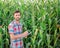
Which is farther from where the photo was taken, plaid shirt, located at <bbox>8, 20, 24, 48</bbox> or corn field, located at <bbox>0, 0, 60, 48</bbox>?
corn field, located at <bbox>0, 0, 60, 48</bbox>

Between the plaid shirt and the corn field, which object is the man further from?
the corn field

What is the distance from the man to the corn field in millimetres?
468

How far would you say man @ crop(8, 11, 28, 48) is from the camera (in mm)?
3619

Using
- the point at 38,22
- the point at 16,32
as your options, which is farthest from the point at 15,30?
the point at 38,22

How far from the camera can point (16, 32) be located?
3727 mm

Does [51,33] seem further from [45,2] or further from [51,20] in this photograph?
[45,2]

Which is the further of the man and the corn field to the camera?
the corn field

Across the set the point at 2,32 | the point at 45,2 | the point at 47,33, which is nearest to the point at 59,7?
the point at 45,2

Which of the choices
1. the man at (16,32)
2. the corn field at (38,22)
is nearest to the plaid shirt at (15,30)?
the man at (16,32)

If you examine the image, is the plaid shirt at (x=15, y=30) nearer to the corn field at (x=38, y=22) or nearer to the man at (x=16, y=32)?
the man at (x=16, y=32)

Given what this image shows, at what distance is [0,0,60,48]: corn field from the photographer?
4.37m

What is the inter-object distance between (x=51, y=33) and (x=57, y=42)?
0.75ft

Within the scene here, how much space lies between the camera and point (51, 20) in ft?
15.2

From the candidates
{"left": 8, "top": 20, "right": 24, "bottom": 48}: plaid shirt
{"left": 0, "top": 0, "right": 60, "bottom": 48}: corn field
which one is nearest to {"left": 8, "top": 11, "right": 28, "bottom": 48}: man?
{"left": 8, "top": 20, "right": 24, "bottom": 48}: plaid shirt
